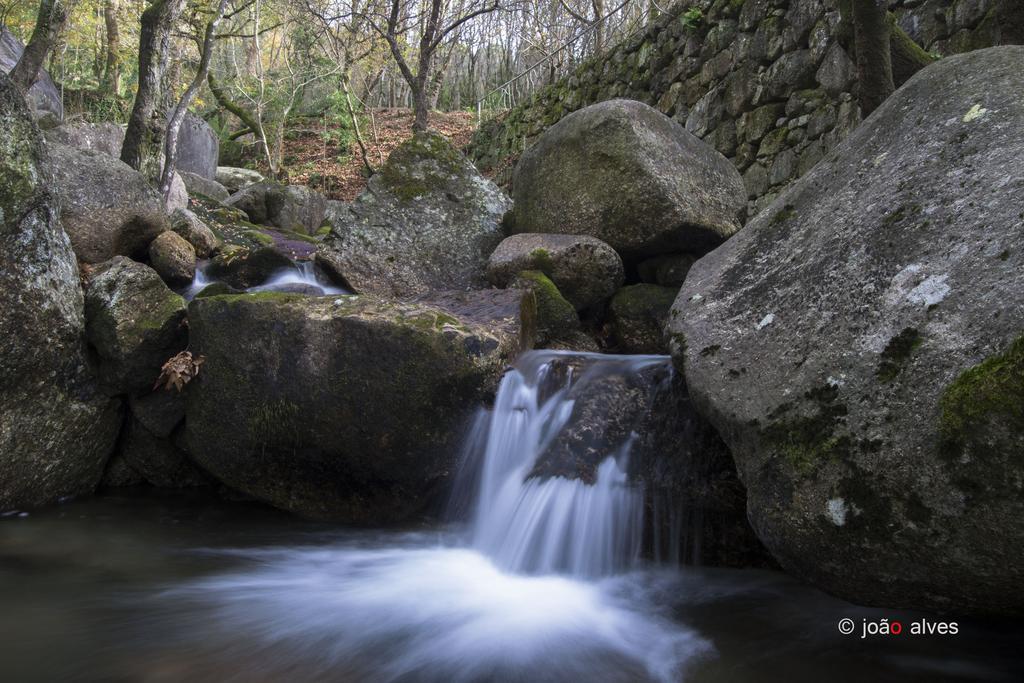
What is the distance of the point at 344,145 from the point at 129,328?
59.0 feet

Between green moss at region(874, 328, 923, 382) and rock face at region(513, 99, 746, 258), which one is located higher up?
rock face at region(513, 99, 746, 258)

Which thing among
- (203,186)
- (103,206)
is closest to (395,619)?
(103,206)

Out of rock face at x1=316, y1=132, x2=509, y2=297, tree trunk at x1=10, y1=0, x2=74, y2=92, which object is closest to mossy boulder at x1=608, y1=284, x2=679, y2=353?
rock face at x1=316, y1=132, x2=509, y2=297

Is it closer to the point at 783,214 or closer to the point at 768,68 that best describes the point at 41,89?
the point at 768,68

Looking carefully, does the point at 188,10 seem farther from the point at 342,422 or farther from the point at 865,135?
the point at 865,135

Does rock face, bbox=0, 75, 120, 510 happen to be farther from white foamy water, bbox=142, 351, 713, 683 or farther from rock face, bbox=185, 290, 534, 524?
white foamy water, bbox=142, 351, 713, 683

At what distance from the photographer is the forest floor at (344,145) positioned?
19.4 metres

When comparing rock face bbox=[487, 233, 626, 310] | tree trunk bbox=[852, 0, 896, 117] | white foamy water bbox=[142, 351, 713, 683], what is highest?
tree trunk bbox=[852, 0, 896, 117]

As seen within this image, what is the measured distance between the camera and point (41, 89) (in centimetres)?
1465

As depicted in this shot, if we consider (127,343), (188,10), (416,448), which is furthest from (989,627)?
(188,10)

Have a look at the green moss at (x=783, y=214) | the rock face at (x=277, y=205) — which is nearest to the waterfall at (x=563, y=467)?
the green moss at (x=783, y=214)

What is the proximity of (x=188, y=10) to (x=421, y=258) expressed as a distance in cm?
1052

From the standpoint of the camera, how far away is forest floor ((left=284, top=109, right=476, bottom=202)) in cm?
1942

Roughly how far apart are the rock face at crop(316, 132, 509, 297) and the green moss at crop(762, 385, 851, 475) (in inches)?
171
